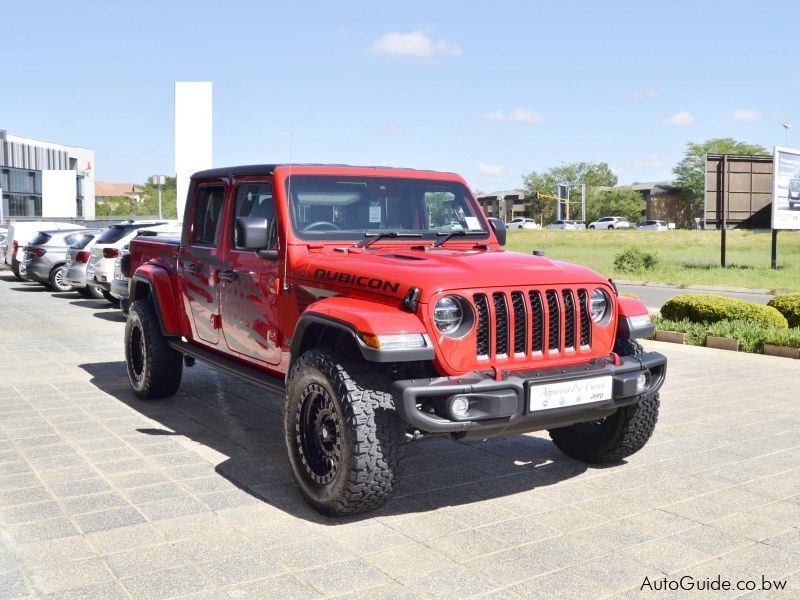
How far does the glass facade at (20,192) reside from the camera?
93938 millimetres

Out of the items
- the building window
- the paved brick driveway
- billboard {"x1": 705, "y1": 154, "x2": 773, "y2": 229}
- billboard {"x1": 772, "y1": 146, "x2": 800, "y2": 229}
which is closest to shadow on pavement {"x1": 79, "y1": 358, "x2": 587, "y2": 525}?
the paved brick driveway

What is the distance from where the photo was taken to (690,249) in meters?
51.2

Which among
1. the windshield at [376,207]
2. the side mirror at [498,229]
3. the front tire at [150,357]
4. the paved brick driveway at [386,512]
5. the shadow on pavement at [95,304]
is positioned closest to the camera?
the paved brick driveway at [386,512]

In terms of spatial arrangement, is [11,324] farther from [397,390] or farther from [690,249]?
[690,249]

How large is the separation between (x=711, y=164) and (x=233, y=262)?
1063 inches

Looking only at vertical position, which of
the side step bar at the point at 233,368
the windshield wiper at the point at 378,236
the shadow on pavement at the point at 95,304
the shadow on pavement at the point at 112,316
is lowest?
the shadow on pavement at the point at 95,304

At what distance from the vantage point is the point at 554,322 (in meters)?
4.82

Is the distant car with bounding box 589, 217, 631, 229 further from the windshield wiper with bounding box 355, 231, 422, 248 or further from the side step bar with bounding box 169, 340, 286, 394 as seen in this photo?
the windshield wiper with bounding box 355, 231, 422, 248

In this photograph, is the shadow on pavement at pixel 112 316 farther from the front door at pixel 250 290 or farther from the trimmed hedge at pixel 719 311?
the front door at pixel 250 290

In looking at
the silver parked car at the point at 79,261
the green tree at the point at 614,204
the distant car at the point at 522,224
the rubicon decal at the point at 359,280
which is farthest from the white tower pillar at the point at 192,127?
the green tree at the point at 614,204

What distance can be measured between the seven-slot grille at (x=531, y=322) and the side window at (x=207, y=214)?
8.82 ft

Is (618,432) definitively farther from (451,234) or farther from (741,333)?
(741,333)

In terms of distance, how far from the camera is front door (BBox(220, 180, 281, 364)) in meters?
5.63

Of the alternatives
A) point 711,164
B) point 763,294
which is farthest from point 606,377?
point 711,164
